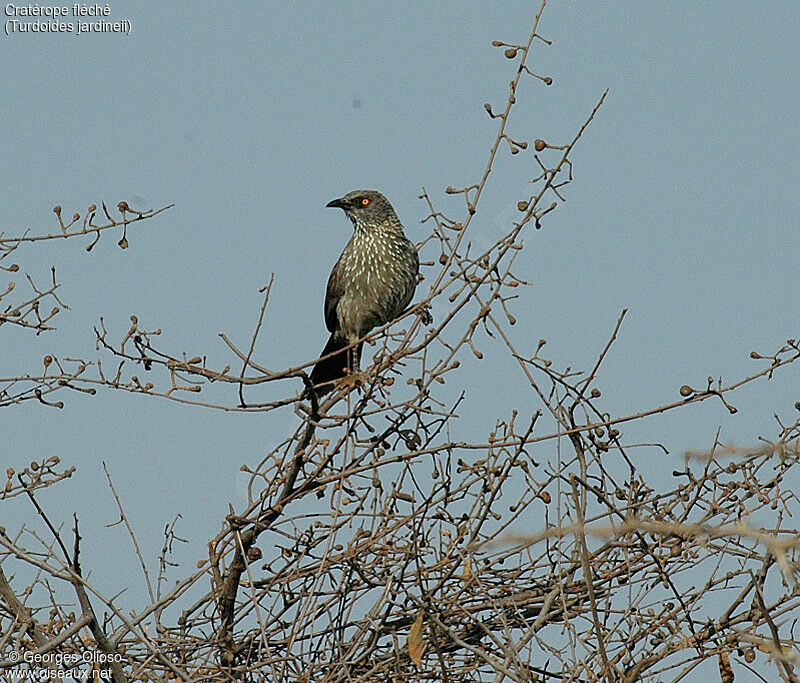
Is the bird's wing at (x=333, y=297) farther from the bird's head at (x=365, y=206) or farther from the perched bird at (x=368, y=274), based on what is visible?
the bird's head at (x=365, y=206)

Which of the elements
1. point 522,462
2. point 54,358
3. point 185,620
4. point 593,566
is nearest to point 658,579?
point 593,566

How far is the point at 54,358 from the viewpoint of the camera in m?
4.09

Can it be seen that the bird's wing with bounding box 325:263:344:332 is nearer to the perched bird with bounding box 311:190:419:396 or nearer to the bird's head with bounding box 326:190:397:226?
the perched bird with bounding box 311:190:419:396

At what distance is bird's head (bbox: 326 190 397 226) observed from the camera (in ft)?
22.1

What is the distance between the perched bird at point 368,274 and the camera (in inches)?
255

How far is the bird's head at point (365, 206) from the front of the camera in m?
6.75

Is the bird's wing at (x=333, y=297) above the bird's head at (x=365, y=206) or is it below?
below

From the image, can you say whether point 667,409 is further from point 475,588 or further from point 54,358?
point 54,358

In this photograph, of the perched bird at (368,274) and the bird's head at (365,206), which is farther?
the bird's head at (365,206)

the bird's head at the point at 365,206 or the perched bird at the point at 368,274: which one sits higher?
the bird's head at the point at 365,206

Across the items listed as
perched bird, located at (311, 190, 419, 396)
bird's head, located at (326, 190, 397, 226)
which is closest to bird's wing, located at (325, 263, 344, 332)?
perched bird, located at (311, 190, 419, 396)

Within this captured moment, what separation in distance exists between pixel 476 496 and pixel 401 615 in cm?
55

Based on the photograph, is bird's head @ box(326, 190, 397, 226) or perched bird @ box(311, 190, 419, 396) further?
bird's head @ box(326, 190, 397, 226)

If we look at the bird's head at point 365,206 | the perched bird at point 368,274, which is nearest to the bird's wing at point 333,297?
the perched bird at point 368,274
